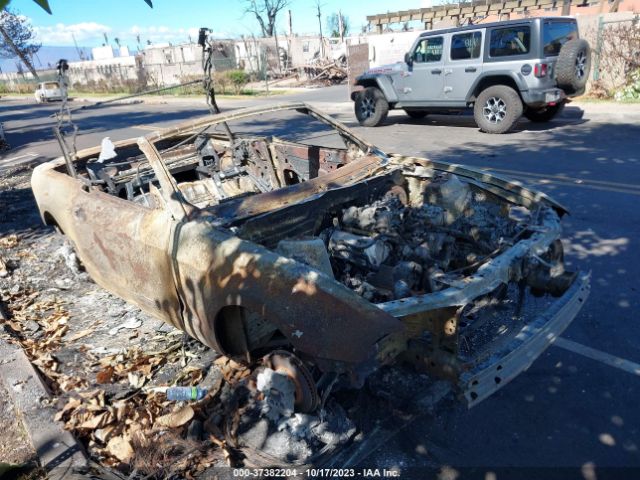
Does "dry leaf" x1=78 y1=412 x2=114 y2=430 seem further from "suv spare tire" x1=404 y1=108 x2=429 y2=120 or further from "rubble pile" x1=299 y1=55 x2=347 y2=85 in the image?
"rubble pile" x1=299 y1=55 x2=347 y2=85

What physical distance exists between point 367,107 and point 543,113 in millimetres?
4252

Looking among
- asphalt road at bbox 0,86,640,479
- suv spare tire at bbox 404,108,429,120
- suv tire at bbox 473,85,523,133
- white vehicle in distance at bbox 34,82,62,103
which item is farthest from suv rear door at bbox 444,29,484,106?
white vehicle in distance at bbox 34,82,62,103

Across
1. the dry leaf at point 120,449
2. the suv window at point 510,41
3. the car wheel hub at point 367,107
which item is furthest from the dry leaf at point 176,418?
the car wheel hub at point 367,107

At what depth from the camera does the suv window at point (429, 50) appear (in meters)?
11.1

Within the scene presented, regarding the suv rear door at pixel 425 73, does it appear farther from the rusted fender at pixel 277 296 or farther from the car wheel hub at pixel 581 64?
the rusted fender at pixel 277 296

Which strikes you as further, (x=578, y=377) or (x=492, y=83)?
(x=492, y=83)

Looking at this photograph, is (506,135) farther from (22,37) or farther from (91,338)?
(22,37)

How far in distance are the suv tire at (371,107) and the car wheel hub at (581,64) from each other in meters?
4.35

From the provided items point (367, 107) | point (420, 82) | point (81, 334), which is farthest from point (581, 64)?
point (81, 334)

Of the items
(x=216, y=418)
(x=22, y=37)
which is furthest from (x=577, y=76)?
(x=22, y=37)

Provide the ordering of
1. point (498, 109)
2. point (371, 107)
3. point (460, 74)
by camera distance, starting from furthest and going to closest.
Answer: point (371, 107), point (460, 74), point (498, 109)

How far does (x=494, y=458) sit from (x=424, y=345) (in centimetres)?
71

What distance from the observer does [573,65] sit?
955cm

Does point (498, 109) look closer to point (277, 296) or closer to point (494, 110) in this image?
point (494, 110)
